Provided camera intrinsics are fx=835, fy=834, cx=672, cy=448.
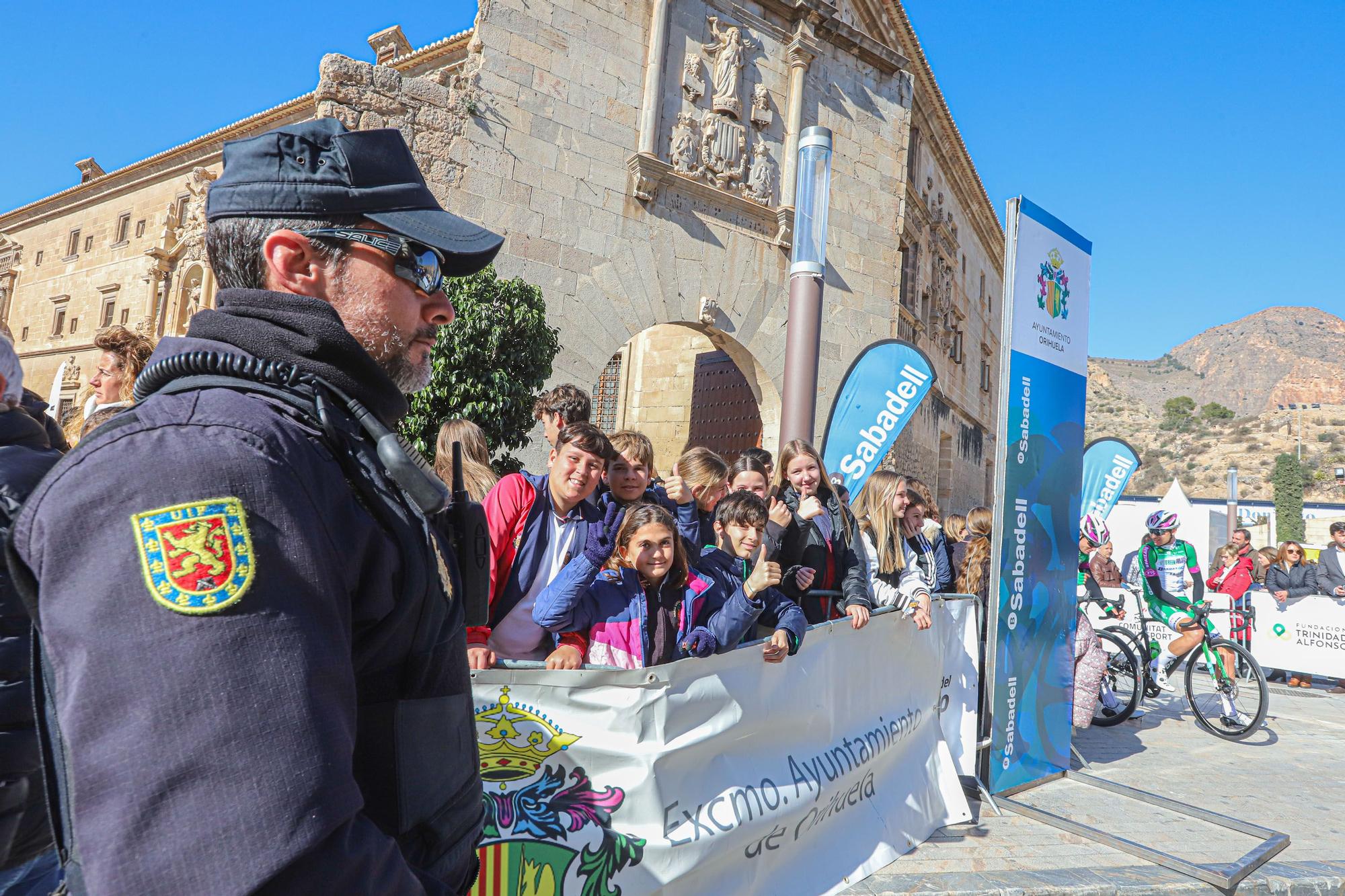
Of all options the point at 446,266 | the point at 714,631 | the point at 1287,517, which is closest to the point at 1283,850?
the point at 714,631

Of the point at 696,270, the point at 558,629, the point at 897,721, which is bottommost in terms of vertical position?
the point at 897,721

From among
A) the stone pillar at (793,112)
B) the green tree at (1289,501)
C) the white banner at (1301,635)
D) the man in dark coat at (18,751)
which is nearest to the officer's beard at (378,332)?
the man in dark coat at (18,751)

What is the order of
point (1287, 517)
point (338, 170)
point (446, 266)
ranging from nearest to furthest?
point (338, 170) < point (446, 266) < point (1287, 517)

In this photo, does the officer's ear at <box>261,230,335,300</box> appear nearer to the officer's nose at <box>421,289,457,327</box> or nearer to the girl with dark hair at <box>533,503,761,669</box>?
the officer's nose at <box>421,289,457,327</box>

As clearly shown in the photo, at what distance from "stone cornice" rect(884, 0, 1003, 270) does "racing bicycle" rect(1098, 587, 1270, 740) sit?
51.1ft

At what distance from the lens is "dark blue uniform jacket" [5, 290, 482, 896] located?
2.60 ft

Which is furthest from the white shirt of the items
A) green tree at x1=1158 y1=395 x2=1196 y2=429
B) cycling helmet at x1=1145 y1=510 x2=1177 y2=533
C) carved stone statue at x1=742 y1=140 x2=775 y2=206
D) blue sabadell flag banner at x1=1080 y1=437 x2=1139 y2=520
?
green tree at x1=1158 y1=395 x2=1196 y2=429

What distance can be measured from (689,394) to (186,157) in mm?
22509

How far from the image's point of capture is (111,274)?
3180 centimetres

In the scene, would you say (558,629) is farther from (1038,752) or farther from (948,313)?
(948,313)

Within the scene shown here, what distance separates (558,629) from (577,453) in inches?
30.4

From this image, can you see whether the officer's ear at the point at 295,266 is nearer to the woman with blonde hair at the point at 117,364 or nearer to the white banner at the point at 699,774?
the white banner at the point at 699,774

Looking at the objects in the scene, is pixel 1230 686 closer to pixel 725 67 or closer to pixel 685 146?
pixel 685 146

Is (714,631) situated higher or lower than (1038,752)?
higher
